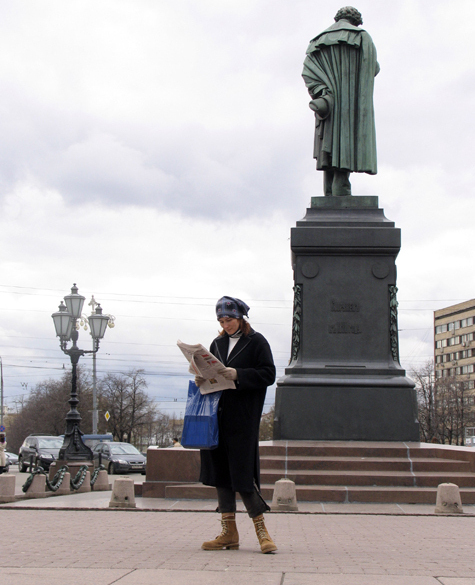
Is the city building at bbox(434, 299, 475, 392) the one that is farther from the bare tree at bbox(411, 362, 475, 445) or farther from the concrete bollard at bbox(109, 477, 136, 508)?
the concrete bollard at bbox(109, 477, 136, 508)

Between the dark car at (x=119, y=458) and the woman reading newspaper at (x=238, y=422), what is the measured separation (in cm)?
2507

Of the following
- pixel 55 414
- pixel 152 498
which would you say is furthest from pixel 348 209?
pixel 55 414

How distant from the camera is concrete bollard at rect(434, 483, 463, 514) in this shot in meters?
9.58

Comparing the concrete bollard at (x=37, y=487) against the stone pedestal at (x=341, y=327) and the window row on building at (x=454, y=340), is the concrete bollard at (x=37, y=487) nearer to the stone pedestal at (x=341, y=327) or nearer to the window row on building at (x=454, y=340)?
the stone pedestal at (x=341, y=327)

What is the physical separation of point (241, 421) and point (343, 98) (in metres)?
10.3

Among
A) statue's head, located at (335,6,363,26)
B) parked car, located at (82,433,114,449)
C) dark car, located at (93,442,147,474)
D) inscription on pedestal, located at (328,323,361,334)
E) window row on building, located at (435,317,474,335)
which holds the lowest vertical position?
dark car, located at (93,442,147,474)

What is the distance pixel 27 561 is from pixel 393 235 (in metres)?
10.1

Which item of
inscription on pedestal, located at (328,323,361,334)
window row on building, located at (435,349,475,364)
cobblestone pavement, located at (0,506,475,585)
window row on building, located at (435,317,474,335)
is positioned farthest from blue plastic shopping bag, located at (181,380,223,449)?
window row on building, located at (435,317,474,335)

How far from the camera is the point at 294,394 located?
1340 cm

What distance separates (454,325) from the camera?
411ft

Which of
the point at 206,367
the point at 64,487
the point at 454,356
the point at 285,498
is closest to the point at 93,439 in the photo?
the point at 64,487

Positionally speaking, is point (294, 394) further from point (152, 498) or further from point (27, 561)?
point (27, 561)

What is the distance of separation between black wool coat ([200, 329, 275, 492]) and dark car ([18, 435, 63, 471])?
27586 mm

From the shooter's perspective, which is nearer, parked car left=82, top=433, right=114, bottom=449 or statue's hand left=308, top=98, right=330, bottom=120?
statue's hand left=308, top=98, right=330, bottom=120
